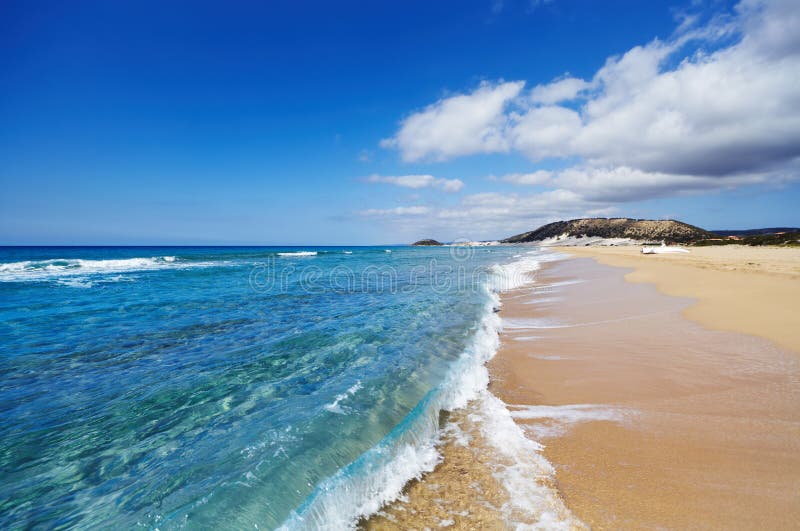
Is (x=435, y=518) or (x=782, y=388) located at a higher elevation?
(x=782, y=388)

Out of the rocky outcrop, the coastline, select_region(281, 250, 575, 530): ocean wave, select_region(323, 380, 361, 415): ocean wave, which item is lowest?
select_region(281, 250, 575, 530): ocean wave

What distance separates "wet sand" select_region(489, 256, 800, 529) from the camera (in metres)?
2.72

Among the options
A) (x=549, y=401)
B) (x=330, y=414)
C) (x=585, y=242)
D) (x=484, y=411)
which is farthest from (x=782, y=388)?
(x=585, y=242)

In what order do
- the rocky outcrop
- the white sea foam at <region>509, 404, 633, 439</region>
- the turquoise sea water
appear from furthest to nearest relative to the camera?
the rocky outcrop
the white sea foam at <region>509, 404, 633, 439</region>
the turquoise sea water

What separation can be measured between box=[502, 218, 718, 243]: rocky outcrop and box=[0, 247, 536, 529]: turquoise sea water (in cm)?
12314

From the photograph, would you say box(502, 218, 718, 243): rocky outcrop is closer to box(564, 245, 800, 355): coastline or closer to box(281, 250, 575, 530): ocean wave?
box(564, 245, 800, 355): coastline

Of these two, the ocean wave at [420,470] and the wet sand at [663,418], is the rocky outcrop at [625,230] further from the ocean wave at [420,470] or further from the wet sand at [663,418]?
the ocean wave at [420,470]

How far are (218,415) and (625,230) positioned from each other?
160 meters

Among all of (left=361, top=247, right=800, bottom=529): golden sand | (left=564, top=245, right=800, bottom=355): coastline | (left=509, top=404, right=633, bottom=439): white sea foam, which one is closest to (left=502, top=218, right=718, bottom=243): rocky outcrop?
(left=564, top=245, right=800, bottom=355): coastline

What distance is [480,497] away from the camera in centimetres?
302

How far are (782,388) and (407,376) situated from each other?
5387mm

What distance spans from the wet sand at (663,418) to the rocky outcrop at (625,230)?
11880 cm

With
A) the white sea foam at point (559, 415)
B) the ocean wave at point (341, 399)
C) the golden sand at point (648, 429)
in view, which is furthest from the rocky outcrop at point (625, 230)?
the ocean wave at point (341, 399)

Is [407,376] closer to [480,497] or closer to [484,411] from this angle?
[484,411]
